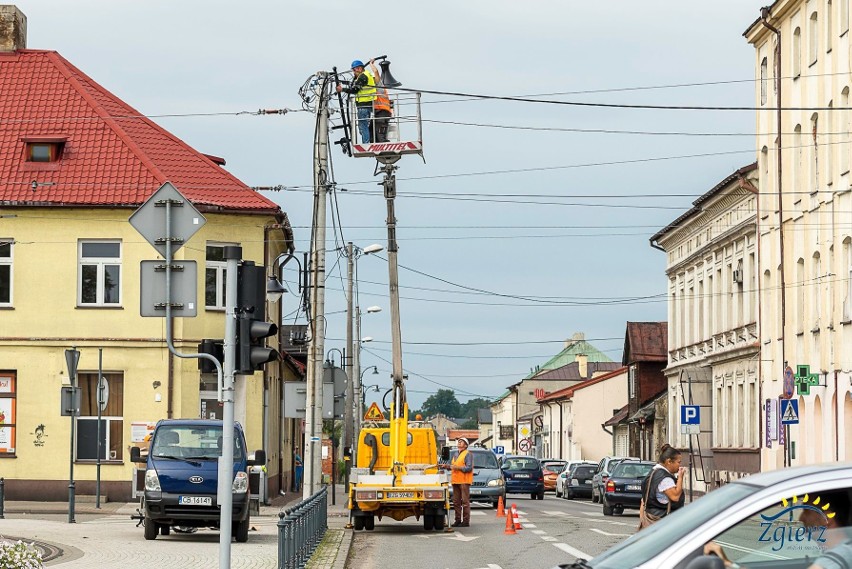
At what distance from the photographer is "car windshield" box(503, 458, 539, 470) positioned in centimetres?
5572

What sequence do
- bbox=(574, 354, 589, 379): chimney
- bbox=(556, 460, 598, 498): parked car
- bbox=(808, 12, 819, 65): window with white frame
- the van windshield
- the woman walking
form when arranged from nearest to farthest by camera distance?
the woman walking
the van windshield
bbox=(808, 12, 819, 65): window with white frame
bbox=(556, 460, 598, 498): parked car
bbox=(574, 354, 589, 379): chimney

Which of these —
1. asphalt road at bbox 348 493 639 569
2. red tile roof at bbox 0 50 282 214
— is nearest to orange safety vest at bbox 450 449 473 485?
asphalt road at bbox 348 493 639 569

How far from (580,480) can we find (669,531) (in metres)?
51.6

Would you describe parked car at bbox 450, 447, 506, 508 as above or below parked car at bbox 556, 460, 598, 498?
above

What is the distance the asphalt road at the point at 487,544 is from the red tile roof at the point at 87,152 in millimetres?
12309

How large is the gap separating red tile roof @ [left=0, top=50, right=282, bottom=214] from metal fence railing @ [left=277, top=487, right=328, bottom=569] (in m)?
17.6

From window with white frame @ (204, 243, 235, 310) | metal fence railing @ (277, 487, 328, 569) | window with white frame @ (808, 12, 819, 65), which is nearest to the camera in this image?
metal fence railing @ (277, 487, 328, 569)

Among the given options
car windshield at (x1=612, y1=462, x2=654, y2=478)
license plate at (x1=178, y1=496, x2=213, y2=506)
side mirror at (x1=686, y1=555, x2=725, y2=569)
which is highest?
side mirror at (x1=686, y1=555, x2=725, y2=569)

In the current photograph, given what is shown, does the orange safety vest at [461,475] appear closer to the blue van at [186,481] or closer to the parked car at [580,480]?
the blue van at [186,481]

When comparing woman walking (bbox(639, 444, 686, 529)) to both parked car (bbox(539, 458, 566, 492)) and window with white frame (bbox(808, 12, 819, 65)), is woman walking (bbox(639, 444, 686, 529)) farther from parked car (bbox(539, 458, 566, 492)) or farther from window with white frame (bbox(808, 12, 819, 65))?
parked car (bbox(539, 458, 566, 492))

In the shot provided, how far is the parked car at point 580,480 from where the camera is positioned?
190 ft

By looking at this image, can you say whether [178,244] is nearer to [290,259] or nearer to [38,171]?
[290,259]

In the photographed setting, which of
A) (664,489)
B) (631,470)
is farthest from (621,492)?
(664,489)

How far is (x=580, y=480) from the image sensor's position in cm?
5797
